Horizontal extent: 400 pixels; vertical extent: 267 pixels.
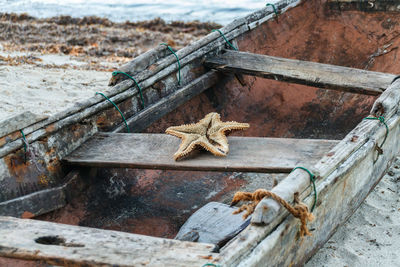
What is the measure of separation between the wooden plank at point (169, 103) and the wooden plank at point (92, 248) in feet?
4.47

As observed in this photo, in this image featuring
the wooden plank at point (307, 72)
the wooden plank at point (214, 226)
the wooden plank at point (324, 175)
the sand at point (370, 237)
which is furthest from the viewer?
the wooden plank at point (307, 72)

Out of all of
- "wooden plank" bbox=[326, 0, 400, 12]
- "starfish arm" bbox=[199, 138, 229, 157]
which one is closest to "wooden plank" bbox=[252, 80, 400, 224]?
"starfish arm" bbox=[199, 138, 229, 157]

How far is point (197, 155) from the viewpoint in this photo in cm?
285

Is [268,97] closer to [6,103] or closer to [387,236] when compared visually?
[387,236]

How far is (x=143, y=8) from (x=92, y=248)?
1728 cm

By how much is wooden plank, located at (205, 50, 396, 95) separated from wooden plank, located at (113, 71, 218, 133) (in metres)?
0.16

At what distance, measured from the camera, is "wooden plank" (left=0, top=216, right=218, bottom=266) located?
1.79 metres

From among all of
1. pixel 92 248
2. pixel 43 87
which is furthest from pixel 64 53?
pixel 92 248

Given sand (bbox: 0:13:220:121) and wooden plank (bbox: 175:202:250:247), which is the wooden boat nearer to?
wooden plank (bbox: 175:202:250:247)

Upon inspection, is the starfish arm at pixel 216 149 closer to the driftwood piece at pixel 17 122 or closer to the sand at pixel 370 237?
the sand at pixel 370 237

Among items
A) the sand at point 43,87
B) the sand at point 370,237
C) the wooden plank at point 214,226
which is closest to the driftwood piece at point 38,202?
the wooden plank at point 214,226

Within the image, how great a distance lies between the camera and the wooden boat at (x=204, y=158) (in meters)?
1.94

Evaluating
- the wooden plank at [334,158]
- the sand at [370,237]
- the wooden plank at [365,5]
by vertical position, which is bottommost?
the sand at [370,237]

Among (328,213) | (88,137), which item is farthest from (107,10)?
(328,213)
